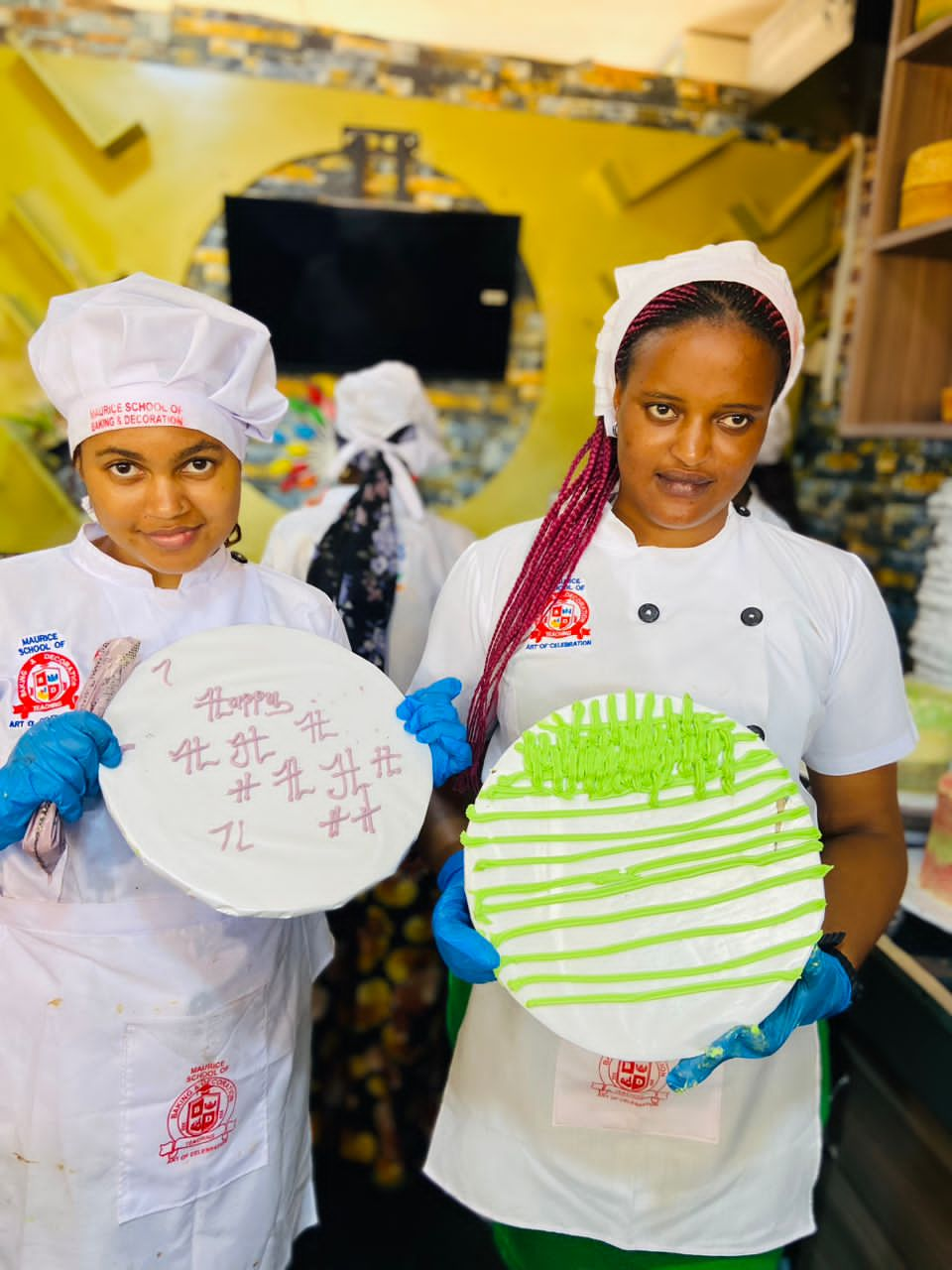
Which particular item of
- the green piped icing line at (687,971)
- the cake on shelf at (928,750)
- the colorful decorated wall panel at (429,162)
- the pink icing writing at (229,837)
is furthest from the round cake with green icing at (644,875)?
the colorful decorated wall panel at (429,162)

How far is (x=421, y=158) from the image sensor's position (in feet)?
11.7

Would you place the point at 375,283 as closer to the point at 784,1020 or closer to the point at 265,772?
the point at 265,772

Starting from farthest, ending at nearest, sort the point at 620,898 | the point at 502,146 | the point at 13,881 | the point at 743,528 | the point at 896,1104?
1. the point at 502,146
2. the point at 896,1104
3. the point at 743,528
4. the point at 13,881
5. the point at 620,898

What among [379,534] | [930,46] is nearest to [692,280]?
[379,534]

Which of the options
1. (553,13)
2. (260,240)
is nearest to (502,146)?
(553,13)

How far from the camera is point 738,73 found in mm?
3754

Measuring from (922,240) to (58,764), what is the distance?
7.11 ft

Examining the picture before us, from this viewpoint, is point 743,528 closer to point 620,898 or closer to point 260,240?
point 620,898

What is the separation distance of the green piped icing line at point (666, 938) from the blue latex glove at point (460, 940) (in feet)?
0.08

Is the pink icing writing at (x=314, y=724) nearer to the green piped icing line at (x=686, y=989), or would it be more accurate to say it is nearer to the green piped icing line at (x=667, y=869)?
the green piped icing line at (x=667, y=869)

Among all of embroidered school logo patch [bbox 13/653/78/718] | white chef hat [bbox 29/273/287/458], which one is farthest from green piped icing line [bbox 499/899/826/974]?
white chef hat [bbox 29/273/287/458]

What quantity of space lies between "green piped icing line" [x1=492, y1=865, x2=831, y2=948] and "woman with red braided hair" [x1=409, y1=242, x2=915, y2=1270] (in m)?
0.14

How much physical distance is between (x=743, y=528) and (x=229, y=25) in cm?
340

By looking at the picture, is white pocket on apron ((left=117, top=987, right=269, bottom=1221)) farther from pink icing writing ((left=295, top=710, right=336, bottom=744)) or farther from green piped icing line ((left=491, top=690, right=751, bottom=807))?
green piped icing line ((left=491, top=690, right=751, bottom=807))
